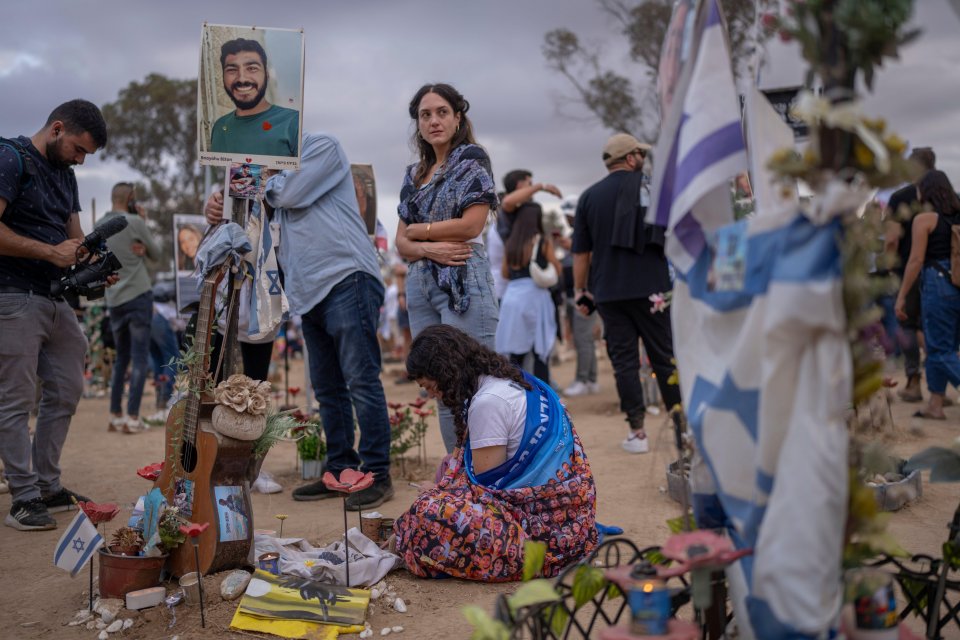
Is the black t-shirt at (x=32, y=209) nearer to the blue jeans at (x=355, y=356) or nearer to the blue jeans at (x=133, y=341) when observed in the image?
the blue jeans at (x=355, y=356)

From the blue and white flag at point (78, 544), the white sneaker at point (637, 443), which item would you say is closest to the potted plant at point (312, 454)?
the white sneaker at point (637, 443)

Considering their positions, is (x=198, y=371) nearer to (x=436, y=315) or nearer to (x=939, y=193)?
(x=436, y=315)

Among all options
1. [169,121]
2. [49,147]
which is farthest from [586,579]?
[169,121]

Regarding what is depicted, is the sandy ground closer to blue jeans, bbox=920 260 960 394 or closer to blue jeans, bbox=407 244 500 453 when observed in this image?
blue jeans, bbox=920 260 960 394

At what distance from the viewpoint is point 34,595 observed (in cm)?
346

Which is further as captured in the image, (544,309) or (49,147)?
(544,309)

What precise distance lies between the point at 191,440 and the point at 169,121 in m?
27.0

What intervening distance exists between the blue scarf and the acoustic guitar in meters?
0.92

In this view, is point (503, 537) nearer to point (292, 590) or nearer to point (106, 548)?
point (292, 590)

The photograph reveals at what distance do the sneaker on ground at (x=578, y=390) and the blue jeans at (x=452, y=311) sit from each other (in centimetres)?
527

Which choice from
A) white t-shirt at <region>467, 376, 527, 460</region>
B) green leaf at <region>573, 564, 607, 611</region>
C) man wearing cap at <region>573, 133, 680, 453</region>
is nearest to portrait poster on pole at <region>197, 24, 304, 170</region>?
white t-shirt at <region>467, 376, 527, 460</region>

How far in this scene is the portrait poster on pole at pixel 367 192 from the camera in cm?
765

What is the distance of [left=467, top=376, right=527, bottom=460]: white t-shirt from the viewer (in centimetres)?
337

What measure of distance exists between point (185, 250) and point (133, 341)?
68.8 inches
